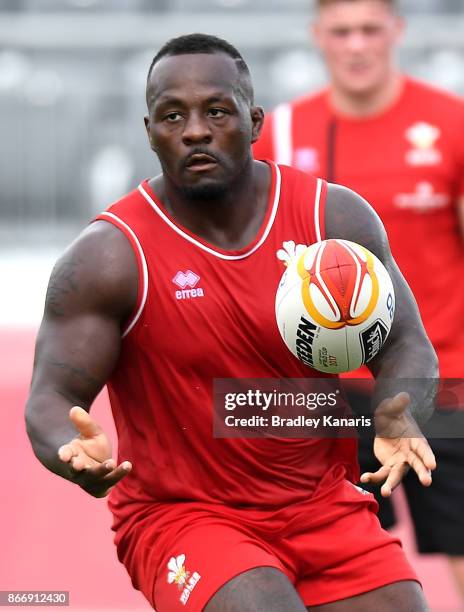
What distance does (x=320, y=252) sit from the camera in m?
3.87

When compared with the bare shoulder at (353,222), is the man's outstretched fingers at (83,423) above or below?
below

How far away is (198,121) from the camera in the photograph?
4.03m

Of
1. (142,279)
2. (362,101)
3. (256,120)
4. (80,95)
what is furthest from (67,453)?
(80,95)

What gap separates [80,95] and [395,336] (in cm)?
1234

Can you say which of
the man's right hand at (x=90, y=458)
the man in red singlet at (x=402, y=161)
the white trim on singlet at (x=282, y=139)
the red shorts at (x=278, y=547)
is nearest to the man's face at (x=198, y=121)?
the man's right hand at (x=90, y=458)

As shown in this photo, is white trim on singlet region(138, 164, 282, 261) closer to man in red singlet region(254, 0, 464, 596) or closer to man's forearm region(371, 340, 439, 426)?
man's forearm region(371, 340, 439, 426)

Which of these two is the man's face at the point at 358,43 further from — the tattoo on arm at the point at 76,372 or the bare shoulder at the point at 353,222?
the tattoo on arm at the point at 76,372

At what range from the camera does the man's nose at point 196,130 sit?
13.1 ft

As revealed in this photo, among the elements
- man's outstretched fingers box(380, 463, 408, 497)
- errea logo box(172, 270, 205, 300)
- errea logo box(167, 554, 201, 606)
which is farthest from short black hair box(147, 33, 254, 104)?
errea logo box(167, 554, 201, 606)

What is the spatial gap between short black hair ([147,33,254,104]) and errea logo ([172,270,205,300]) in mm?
604

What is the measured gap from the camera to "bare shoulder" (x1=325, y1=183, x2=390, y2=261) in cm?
419

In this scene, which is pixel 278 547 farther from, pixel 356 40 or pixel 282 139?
pixel 356 40

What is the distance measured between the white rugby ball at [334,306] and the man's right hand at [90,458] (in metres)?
0.64

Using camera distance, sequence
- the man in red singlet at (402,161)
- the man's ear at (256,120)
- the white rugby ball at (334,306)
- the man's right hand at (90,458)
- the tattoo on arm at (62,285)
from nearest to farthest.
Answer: the man's right hand at (90,458) < the white rugby ball at (334,306) < the tattoo on arm at (62,285) < the man's ear at (256,120) < the man in red singlet at (402,161)
